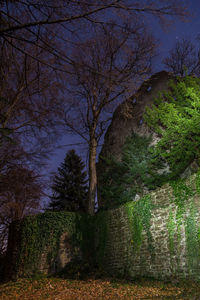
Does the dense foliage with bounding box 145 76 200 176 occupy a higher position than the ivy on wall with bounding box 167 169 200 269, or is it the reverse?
the dense foliage with bounding box 145 76 200 176

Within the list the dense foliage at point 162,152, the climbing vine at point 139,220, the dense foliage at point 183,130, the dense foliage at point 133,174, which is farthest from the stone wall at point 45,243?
the dense foliage at point 183,130

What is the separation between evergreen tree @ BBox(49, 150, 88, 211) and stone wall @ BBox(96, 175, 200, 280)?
8969mm

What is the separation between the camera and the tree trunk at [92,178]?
12.2 meters

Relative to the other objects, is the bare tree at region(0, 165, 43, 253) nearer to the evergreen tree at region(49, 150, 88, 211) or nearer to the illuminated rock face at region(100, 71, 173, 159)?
the evergreen tree at region(49, 150, 88, 211)

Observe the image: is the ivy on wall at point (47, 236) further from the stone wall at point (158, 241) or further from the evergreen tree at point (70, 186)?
the evergreen tree at point (70, 186)

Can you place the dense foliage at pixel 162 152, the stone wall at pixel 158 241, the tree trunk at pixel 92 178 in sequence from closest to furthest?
the stone wall at pixel 158 241, the dense foliage at pixel 162 152, the tree trunk at pixel 92 178

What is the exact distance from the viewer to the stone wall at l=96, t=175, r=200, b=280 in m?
6.48

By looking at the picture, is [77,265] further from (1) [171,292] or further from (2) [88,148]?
(2) [88,148]

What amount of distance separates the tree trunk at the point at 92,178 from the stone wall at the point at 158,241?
2175mm

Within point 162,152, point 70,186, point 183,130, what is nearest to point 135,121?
point 162,152

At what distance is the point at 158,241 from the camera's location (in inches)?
297

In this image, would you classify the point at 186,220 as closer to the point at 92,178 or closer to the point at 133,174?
the point at 133,174

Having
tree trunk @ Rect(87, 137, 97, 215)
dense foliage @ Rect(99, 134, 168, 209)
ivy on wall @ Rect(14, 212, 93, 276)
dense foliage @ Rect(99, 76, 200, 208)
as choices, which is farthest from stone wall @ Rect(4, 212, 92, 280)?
dense foliage @ Rect(99, 76, 200, 208)

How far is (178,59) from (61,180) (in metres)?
14.0
